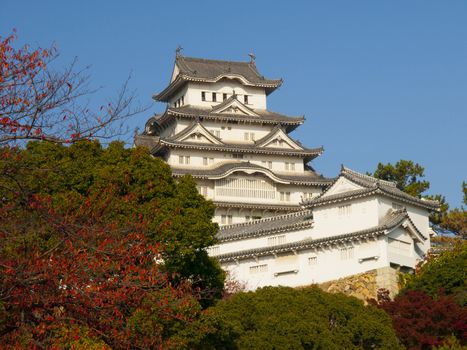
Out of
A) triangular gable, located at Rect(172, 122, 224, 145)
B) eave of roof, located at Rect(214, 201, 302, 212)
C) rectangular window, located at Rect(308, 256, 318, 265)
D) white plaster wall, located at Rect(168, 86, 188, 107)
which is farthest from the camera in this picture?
white plaster wall, located at Rect(168, 86, 188, 107)

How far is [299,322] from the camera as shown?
3703 centimetres

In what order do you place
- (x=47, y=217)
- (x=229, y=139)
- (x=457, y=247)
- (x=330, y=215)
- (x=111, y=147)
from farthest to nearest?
(x=229, y=139) → (x=330, y=215) → (x=457, y=247) → (x=111, y=147) → (x=47, y=217)

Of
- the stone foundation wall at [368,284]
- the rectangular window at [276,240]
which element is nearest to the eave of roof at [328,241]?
the rectangular window at [276,240]

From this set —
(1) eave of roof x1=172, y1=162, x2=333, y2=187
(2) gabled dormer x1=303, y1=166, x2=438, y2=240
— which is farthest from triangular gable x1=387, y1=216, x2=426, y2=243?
(1) eave of roof x1=172, y1=162, x2=333, y2=187

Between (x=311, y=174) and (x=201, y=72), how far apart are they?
11206 millimetres

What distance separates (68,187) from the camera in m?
37.4

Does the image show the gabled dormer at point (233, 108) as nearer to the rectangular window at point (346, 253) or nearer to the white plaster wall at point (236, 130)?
the white plaster wall at point (236, 130)

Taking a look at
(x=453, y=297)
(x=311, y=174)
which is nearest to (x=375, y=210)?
(x=453, y=297)

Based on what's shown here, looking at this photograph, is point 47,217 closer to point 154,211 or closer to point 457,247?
point 154,211

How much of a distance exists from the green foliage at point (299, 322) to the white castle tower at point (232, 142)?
26.5 m

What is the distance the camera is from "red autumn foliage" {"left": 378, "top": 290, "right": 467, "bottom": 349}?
132ft

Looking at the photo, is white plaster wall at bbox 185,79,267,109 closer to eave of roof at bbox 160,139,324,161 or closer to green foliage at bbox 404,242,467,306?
eave of roof at bbox 160,139,324,161

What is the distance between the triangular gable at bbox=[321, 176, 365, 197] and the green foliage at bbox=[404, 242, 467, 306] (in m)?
7.04

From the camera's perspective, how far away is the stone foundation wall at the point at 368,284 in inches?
1922
